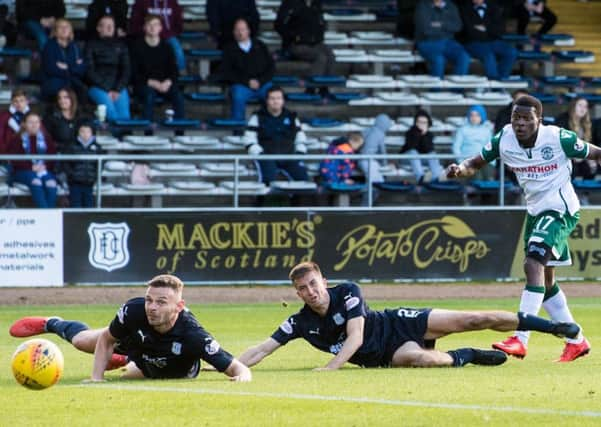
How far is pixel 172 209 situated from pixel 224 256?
1.07 metres

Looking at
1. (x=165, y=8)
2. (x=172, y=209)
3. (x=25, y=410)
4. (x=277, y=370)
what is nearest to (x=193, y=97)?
(x=165, y=8)

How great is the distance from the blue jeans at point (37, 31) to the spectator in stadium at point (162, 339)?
14431mm

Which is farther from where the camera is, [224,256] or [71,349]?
[224,256]

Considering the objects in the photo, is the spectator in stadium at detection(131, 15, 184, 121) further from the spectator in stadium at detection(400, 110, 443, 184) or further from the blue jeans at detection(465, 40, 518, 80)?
the blue jeans at detection(465, 40, 518, 80)

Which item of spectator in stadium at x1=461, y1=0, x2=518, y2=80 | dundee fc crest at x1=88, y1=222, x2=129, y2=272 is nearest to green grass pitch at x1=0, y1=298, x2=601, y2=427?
dundee fc crest at x1=88, y1=222, x2=129, y2=272

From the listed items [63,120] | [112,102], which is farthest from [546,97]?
[63,120]

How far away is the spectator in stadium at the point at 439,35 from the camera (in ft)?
88.4

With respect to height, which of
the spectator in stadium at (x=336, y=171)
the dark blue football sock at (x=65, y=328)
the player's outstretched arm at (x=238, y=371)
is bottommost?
the spectator in stadium at (x=336, y=171)

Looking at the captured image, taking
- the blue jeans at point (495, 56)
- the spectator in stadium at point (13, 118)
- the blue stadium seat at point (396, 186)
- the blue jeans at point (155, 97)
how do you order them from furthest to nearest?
the blue jeans at point (495, 56) < the blue jeans at point (155, 97) < the blue stadium seat at point (396, 186) < the spectator in stadium at point (13, 118)

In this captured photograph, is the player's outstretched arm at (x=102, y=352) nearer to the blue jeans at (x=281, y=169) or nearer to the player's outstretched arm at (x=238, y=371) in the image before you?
the player's outstretched arm at (x=238, y=371)

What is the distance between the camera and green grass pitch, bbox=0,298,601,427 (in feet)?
28.4

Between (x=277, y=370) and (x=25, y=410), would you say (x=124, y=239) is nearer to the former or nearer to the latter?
(x=277, y=370)

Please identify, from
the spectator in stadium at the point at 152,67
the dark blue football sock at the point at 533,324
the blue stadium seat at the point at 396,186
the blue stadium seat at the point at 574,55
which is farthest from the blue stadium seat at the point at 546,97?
the dark blue football sock at the point at 533,324

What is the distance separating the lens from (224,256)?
2202cm
